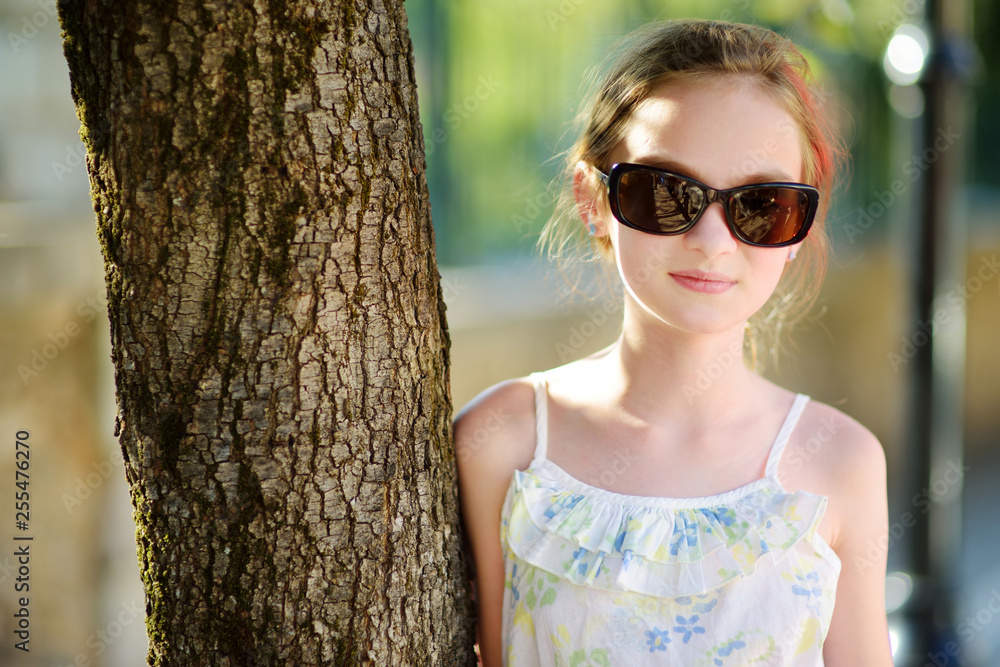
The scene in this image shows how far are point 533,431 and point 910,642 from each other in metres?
2.10

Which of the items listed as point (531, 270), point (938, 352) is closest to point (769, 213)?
point (938, 352)

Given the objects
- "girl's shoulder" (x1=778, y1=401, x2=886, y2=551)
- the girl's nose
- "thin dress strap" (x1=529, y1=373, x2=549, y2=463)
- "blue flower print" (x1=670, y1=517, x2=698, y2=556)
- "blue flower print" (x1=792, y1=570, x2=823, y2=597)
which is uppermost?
the girl's nose

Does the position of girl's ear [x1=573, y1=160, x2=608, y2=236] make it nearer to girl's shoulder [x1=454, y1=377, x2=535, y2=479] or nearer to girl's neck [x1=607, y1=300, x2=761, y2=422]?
girl's neck [x1=607, y1=300, x2=761, y2=422]

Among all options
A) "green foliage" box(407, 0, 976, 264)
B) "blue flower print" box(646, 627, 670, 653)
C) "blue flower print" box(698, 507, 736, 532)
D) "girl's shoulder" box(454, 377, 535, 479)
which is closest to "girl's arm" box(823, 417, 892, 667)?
"blue flower print" box(698, 507, 736, 532)

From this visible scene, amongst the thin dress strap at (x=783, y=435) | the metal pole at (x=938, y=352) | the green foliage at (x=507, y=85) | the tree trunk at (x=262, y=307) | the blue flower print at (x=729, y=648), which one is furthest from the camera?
the green foliage at (x=507, y=85)

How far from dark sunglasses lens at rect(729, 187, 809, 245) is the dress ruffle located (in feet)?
1.40

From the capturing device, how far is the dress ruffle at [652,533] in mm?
1461

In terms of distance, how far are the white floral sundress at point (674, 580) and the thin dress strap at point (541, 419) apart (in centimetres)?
10

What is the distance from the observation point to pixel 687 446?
159cm

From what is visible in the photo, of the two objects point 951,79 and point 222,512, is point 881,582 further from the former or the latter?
point 951,79

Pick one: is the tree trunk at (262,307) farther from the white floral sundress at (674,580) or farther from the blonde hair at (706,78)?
the blonde hair at (706,78)

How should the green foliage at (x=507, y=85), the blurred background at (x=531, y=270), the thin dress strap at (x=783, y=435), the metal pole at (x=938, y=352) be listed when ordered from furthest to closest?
the green foliage at (x=507, y=85)
the blurred background at (x=531, y=270)
the metal pole at (x=938, y=352)
the thin dress strap at (x=783, y=435)

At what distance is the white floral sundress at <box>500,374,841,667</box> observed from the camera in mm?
1452

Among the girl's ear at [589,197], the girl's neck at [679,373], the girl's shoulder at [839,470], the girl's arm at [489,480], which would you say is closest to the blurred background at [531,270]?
the girl's ear at [589,197]
